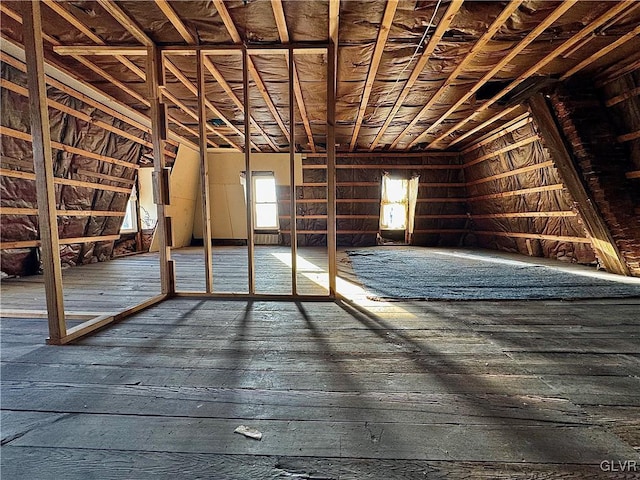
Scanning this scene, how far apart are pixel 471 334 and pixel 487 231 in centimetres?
615

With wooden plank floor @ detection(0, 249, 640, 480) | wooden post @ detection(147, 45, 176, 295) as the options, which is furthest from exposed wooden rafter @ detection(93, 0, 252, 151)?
wooden plank floor @ detection(0, 249, 640, 480)

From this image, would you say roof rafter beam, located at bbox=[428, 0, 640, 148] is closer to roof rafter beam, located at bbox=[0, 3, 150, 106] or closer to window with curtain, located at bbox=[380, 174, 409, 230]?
window with curtain, located at bbox=[380, 174, 409, 230]

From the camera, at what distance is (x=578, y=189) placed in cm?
378

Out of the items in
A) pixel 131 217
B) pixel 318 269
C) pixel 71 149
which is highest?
pixel 71 149

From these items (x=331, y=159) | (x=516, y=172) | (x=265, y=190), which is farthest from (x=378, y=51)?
(x=265, y=190)

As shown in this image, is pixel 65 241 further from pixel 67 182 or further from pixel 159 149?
pixel 159 149

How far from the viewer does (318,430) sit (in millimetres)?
1070

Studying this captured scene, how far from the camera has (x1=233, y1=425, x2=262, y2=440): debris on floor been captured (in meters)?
1.04

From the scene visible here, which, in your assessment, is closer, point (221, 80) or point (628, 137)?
point (628, 137)

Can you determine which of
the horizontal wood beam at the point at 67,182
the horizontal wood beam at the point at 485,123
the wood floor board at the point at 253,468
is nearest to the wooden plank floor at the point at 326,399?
the wood floor board at the point at 253,468

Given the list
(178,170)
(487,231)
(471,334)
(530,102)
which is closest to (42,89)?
(471,334)

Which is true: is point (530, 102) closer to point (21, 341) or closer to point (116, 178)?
point (21, 341)

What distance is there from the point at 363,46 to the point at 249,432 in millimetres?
3421

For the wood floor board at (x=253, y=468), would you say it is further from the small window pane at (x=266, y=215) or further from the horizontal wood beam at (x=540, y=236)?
the small window pane at (x=266, y=215)
